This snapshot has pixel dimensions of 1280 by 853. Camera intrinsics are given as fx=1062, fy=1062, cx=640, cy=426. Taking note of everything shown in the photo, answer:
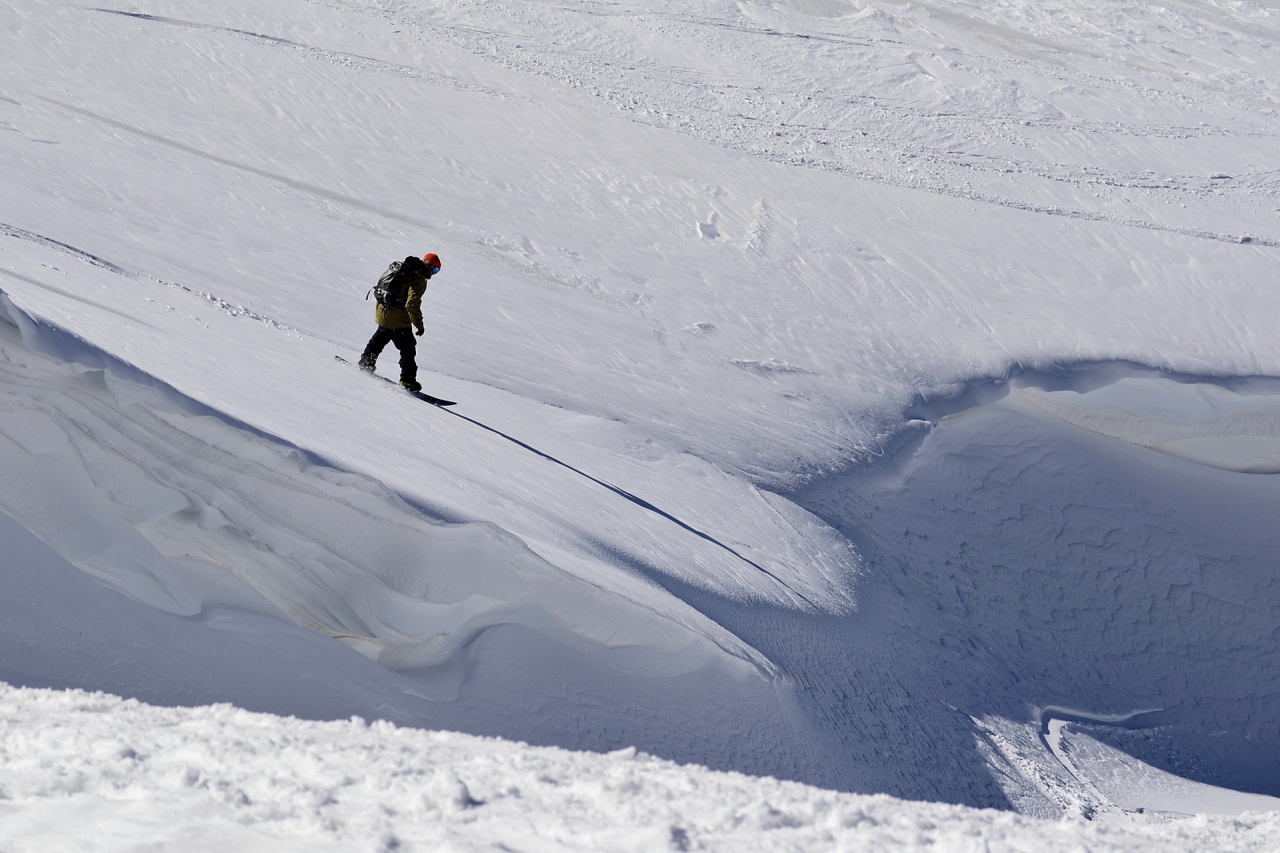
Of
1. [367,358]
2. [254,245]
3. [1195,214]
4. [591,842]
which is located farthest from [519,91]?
[591,842]

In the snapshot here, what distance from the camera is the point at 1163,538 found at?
7.86 metres

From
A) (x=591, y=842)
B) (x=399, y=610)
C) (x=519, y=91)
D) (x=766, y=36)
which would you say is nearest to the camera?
(x=591, y=842)

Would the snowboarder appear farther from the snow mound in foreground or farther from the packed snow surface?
the snow mound in foreground

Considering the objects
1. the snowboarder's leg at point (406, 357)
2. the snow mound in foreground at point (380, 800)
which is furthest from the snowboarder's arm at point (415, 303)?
the snow mound in foreground at point (380, 800)

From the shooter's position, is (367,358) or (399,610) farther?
(367,358)

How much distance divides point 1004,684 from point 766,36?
388 inches

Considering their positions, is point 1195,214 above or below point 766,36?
below

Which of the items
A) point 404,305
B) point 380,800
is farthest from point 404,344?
point 380,800

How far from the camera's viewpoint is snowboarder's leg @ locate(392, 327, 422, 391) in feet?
22.2

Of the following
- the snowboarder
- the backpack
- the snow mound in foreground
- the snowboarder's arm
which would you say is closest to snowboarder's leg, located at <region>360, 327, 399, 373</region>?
the snowboarder

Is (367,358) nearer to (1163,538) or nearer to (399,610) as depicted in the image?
(399,610)

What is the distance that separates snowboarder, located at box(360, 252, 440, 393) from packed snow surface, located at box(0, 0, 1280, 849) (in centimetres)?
23

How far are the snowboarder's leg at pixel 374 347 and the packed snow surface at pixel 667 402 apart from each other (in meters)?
0.38

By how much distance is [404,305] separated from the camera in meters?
6.72
